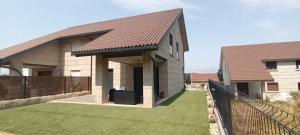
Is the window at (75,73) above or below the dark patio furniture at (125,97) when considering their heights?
above

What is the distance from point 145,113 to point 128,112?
776 mm

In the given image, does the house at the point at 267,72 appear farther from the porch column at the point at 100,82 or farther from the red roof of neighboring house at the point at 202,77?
the red roof of neighboring house at the point at 202,77

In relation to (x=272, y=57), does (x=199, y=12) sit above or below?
above

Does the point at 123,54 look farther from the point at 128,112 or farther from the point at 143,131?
the point at 143,131

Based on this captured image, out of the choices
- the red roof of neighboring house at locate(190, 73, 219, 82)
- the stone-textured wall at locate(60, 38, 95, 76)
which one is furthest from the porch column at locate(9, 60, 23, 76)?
the red roof of neighboring house at locate(190, 73, 219, 82)

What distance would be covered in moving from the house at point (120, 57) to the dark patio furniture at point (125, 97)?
0.42m

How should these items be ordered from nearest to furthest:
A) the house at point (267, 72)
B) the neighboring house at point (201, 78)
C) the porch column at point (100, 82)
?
the porch column at point (100, 82), the house at point (267, 72), the neighboring house at point (201, 78)

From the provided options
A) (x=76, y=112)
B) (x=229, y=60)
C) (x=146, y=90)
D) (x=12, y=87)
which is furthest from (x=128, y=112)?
(x=229, y=60)

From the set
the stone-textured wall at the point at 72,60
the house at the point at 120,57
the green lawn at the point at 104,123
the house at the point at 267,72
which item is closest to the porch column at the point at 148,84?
the house at the point at 120,57

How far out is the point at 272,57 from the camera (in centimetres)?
2669

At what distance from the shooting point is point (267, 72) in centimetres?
2520

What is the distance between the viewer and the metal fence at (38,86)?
428 inches

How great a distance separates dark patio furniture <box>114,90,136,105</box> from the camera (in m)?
10.2

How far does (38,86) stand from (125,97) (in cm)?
654
